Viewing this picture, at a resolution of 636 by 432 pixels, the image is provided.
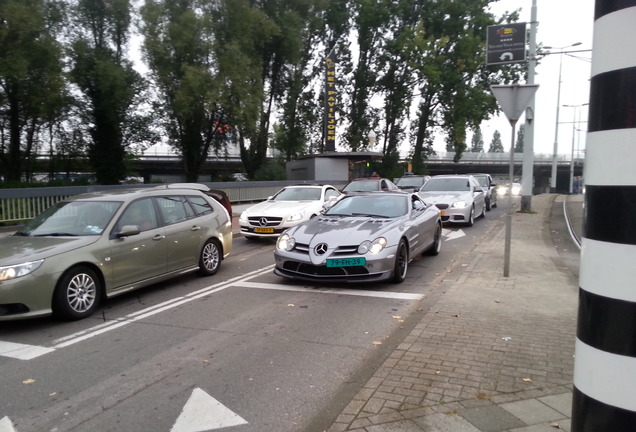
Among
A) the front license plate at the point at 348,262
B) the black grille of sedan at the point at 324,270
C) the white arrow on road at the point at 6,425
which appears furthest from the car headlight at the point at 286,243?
the white arrow on road at the point at 6,425

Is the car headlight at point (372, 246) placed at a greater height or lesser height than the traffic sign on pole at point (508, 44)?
lesser

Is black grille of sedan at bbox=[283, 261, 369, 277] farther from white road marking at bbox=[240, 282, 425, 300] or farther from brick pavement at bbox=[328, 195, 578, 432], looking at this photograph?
brick pavement at bbox=[328, 195, 578, 432]

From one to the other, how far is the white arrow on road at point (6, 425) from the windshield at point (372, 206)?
6.11m

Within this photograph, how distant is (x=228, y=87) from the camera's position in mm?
22922

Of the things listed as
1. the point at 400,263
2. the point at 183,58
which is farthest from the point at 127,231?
the point at 183,58

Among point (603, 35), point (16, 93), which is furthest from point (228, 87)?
point (603, 35)

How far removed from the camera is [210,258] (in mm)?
8531

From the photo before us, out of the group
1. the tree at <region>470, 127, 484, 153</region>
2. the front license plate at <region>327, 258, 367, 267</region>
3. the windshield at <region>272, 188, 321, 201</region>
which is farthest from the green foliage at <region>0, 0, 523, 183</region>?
the tree at <region>470, 127, 484, 153</region>

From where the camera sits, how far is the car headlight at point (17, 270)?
5.29m

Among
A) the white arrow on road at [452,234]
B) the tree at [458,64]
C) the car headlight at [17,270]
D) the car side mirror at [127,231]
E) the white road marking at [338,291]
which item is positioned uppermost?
the tree at [458,64]

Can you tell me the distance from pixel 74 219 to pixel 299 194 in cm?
788

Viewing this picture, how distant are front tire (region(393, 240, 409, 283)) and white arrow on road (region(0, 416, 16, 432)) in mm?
5254

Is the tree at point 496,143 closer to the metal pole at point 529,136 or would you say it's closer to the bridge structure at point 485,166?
the bridge structure at point 485,166

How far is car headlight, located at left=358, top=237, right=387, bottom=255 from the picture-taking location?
7.13 meters
